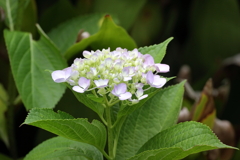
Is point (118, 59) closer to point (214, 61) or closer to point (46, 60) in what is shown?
point (46, 60)

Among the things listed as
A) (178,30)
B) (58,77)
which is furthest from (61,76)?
(178,30)

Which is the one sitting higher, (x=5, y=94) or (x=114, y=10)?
(x=114, y=10)

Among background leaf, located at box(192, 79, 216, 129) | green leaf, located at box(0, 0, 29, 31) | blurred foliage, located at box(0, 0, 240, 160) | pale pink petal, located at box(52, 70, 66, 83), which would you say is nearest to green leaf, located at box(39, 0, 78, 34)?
blurred foliage, located at box(0, 0, 240, 160)

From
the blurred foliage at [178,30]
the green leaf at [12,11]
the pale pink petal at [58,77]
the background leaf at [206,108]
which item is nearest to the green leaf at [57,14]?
the blurred foliage at [178,30]

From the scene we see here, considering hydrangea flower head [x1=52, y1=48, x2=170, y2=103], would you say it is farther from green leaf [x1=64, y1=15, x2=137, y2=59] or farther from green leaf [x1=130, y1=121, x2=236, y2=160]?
green leaf [x1=64, y1=15, x2=137, y2=59]

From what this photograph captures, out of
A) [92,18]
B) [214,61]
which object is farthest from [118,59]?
[214,61]

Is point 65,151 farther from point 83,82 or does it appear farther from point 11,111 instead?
point 11,111
